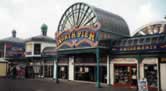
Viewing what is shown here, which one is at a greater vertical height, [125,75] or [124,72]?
[124,72]

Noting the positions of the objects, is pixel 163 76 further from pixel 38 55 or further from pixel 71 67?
pixel 38 55

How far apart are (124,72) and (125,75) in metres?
0.32

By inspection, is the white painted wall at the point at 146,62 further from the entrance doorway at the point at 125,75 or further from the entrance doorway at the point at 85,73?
the entrance doorway at the point at 85,73

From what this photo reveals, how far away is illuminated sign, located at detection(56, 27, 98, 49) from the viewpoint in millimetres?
22906

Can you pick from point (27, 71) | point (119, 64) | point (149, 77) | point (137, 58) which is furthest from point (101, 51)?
point (27, 71)

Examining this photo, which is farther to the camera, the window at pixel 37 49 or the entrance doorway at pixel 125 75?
the window at pixel 37 49

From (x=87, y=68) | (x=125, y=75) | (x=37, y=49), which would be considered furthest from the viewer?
(x=37, y=49)

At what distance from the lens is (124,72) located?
22.3 meters

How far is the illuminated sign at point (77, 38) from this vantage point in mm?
22906

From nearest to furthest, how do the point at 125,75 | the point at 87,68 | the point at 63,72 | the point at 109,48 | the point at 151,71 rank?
the point at 151,71 → the point at 125,75 → the point at 109,48 → the point at 87,68 → the point at 63,72

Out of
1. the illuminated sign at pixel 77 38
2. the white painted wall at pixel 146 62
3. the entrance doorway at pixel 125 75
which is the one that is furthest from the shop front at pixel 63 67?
the white painted wall at pixel 146 62

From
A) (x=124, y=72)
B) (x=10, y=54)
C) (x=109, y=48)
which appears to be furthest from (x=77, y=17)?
(x=10, y=54)

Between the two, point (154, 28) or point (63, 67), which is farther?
point (63, 67)

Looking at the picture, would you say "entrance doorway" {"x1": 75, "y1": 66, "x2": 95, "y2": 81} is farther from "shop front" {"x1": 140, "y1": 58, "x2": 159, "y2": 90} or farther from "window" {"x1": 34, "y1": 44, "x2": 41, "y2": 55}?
"window" {"x1": 34, "y1": 44, "x2": 41, "y2": 55}
